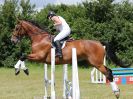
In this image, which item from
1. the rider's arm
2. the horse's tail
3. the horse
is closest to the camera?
the rider's arm

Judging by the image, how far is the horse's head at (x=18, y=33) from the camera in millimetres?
9648

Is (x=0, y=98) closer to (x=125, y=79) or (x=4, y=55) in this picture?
(x=125, y=79)

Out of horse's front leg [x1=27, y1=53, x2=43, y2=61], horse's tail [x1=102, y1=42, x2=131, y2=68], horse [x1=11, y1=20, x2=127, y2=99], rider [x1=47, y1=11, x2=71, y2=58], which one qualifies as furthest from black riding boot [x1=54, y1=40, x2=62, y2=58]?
horse's tail [x1=102, y1=42, x2=131, y2=68]

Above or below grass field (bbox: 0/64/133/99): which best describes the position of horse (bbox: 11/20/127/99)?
above

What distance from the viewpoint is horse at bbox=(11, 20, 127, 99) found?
9.46 metres

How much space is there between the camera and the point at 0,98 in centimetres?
1059

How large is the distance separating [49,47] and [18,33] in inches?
30.5

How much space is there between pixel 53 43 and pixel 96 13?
796 inches

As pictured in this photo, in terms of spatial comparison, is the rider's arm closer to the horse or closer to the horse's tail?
the horse

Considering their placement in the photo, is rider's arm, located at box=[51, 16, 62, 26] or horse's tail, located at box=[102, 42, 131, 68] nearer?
rider's arm, located at box=[51, 16, 62, 26]

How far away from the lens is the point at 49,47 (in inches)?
379

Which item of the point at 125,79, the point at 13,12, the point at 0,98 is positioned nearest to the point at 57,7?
the point at 13,12

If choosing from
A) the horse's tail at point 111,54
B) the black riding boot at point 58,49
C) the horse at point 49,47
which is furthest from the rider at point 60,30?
the horse's tail at point 111,54

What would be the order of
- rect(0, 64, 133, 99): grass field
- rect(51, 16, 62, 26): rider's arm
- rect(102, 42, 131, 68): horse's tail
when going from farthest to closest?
rect(0, 64, 133, 99): grass field → rect(102, 42, 131, 68): horse's tail → rect(51, 16, 62, 26): rider's arm
